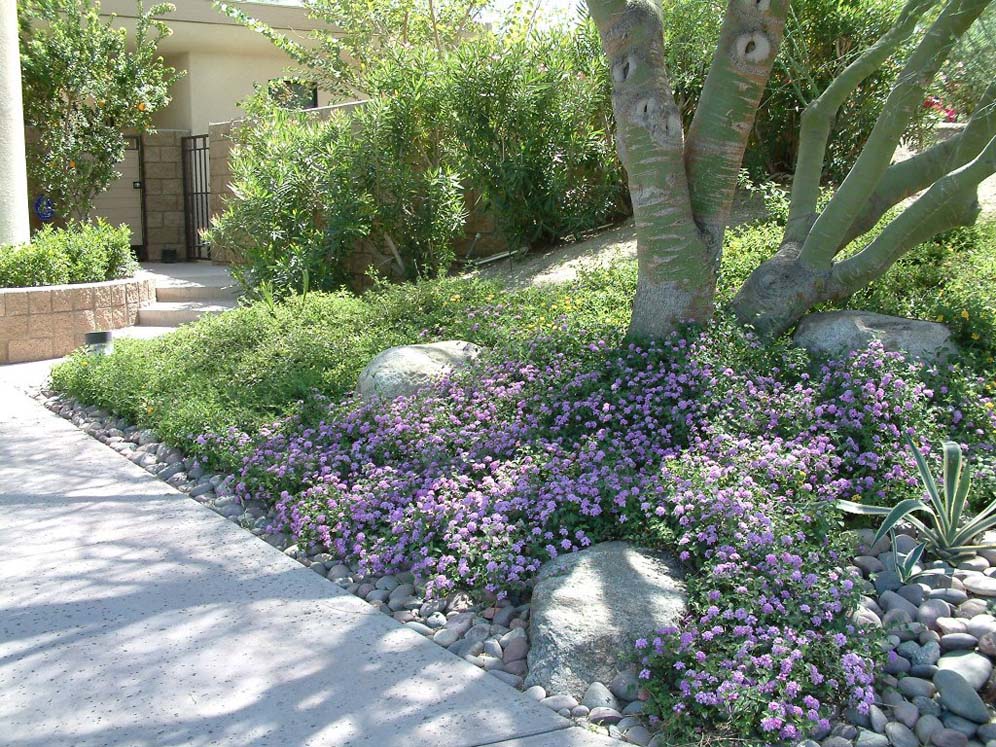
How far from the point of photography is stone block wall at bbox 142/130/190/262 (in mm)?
17188

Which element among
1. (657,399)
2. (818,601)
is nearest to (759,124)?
(657,399)

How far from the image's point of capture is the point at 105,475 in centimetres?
604

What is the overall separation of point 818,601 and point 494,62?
24.5 ft

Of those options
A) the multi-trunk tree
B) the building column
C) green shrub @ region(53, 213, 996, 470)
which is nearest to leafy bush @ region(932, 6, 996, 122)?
the multi-trunk tree

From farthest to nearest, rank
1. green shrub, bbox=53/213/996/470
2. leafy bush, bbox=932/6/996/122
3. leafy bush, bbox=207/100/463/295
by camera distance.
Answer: leafy bush, bbox=207/100/463/295 < green shrub, bbox=53/213/996/470 < leafy bush, bbox=932/6/996/122

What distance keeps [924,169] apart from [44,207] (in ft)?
42.9

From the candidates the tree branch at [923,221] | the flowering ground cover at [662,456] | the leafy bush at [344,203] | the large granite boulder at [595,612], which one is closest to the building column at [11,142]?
the leafy bush at [344,203]

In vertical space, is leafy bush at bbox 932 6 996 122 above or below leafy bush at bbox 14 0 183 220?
below

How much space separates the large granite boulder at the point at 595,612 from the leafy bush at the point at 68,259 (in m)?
7.86

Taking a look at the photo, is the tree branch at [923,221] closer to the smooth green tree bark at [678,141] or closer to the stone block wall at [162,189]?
the smooth green tree bark at [678,141]

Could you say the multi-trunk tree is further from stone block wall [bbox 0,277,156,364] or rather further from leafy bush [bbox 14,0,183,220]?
leafy bush [bbox 14,0,183,220]

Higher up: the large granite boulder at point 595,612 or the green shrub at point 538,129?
the green shrub at point 538,129

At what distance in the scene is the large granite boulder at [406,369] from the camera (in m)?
6.16

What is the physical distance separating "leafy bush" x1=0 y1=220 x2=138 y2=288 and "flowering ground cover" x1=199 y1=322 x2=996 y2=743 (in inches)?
201
